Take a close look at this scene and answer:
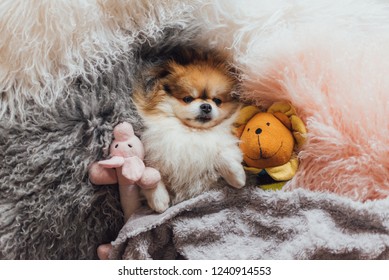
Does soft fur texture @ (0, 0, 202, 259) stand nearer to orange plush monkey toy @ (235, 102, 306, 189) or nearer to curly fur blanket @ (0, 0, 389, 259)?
curly fur blanket @ (0, 0, 389, 259)

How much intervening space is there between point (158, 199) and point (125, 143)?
9 cm

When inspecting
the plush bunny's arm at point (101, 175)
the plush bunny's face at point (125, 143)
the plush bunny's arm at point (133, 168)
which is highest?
the plush bunny's face at point (125, 143)

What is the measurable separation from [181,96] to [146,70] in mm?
71

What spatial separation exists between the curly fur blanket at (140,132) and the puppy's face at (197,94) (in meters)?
0.04

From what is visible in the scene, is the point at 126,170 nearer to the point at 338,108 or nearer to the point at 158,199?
the point at 158,199

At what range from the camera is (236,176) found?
2.28 ft

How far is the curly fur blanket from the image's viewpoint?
0.69 meters

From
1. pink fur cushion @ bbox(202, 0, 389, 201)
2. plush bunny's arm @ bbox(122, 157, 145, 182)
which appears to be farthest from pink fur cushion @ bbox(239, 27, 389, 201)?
plush bunny's arm @ bbox(122, 157, 145, 182)

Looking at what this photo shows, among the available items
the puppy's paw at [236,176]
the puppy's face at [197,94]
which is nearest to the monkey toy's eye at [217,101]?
the puppy's face at [197,94]

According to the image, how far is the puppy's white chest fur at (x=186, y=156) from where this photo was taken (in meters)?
0.70

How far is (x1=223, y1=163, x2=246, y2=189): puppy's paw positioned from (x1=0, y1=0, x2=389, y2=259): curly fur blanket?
16 mm

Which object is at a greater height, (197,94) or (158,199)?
(197,94)

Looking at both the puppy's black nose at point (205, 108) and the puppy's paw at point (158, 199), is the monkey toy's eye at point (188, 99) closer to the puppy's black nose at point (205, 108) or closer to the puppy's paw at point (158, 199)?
the puppy's black nose at point (205, 108)

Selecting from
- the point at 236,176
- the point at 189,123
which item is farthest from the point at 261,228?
the point at 189,123
